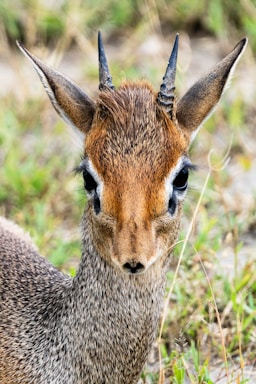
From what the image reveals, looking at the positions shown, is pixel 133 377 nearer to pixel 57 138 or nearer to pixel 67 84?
pixel 67 84

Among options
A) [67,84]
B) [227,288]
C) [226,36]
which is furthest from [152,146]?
[226,36]

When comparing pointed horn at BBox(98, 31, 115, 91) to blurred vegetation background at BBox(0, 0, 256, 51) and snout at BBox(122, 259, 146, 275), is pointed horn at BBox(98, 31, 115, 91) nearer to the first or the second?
snout at BBox(122, 259, 146, 275)

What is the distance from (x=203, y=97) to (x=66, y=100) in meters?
0.61

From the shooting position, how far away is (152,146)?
4.04 metres

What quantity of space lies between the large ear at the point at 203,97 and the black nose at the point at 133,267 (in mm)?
815

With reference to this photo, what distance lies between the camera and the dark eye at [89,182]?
4.05m

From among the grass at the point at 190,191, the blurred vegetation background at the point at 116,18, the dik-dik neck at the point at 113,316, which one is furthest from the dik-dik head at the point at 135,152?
the blurred vegetation background at the point at 116,18

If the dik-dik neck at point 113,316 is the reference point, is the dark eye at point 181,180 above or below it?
above

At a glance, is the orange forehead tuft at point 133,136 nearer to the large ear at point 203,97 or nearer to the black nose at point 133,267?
the large ear at point 203,97

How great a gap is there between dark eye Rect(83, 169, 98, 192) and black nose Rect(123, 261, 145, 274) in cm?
42

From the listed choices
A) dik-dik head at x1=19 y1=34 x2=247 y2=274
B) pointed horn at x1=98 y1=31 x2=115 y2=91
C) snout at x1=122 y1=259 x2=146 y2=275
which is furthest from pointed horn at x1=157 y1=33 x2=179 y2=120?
snout at x1=122 y1=259 x2=146 y2=275

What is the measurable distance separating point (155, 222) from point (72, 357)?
83 centimetres

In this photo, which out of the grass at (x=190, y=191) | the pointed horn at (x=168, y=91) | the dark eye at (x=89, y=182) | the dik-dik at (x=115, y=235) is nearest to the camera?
the dik-dik at (x=115, y=235)

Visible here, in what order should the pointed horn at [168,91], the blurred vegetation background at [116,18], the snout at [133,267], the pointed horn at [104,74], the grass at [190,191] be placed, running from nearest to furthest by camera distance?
the snout at [133,267]
the pointed horn at [168,91]
the pointed horn at [104,74]
the grass at [190,191]
the blurred vegetation background at [116,18]
